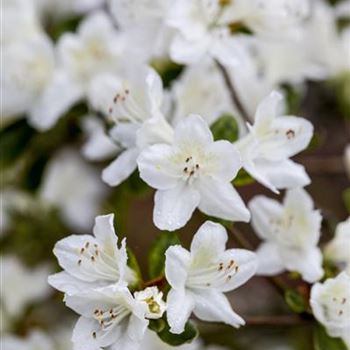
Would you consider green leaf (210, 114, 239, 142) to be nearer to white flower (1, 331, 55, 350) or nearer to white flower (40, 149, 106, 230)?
white flower (1, 331, 55, 350)

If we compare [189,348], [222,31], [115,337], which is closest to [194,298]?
[115,337]

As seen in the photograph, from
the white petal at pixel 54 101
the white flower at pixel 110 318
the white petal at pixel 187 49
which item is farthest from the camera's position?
the white petal at pixel 54 101

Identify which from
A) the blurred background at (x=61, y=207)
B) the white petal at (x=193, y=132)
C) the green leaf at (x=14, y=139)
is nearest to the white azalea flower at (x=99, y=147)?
the blurred background at (x=61, y=207)

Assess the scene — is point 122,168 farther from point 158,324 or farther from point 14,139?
point 14,139

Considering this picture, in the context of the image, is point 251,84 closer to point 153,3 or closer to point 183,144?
point 153,3

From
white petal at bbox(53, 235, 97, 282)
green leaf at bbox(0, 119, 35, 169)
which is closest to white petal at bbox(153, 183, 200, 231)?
white petal at bbox(53, 235, 97, 282)

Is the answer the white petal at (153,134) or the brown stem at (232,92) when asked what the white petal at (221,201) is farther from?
the brown stem at (232,92)
